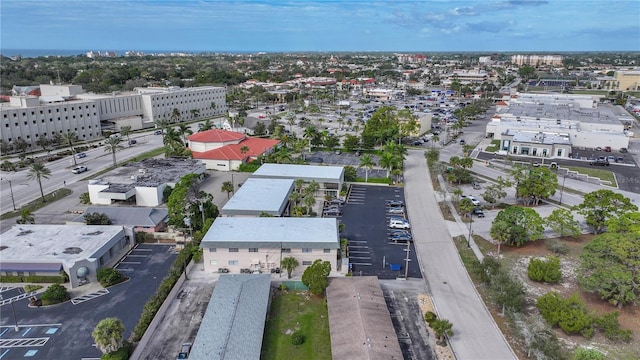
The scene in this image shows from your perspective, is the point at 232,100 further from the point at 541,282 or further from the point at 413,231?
the point at 541,282

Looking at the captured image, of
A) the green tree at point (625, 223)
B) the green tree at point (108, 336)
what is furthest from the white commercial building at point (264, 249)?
the green tree at point (625, 223)

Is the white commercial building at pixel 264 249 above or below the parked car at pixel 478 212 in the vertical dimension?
above

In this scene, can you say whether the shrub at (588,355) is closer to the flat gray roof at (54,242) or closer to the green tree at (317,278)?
the green tree at (317,278)

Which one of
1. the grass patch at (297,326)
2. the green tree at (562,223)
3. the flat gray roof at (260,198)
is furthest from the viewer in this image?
the flat gray roof at (260,198)

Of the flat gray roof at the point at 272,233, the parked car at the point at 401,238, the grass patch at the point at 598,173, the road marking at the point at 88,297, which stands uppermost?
the flat gray roof at the point at 272,233

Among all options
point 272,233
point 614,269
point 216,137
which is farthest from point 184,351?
point 216,137
